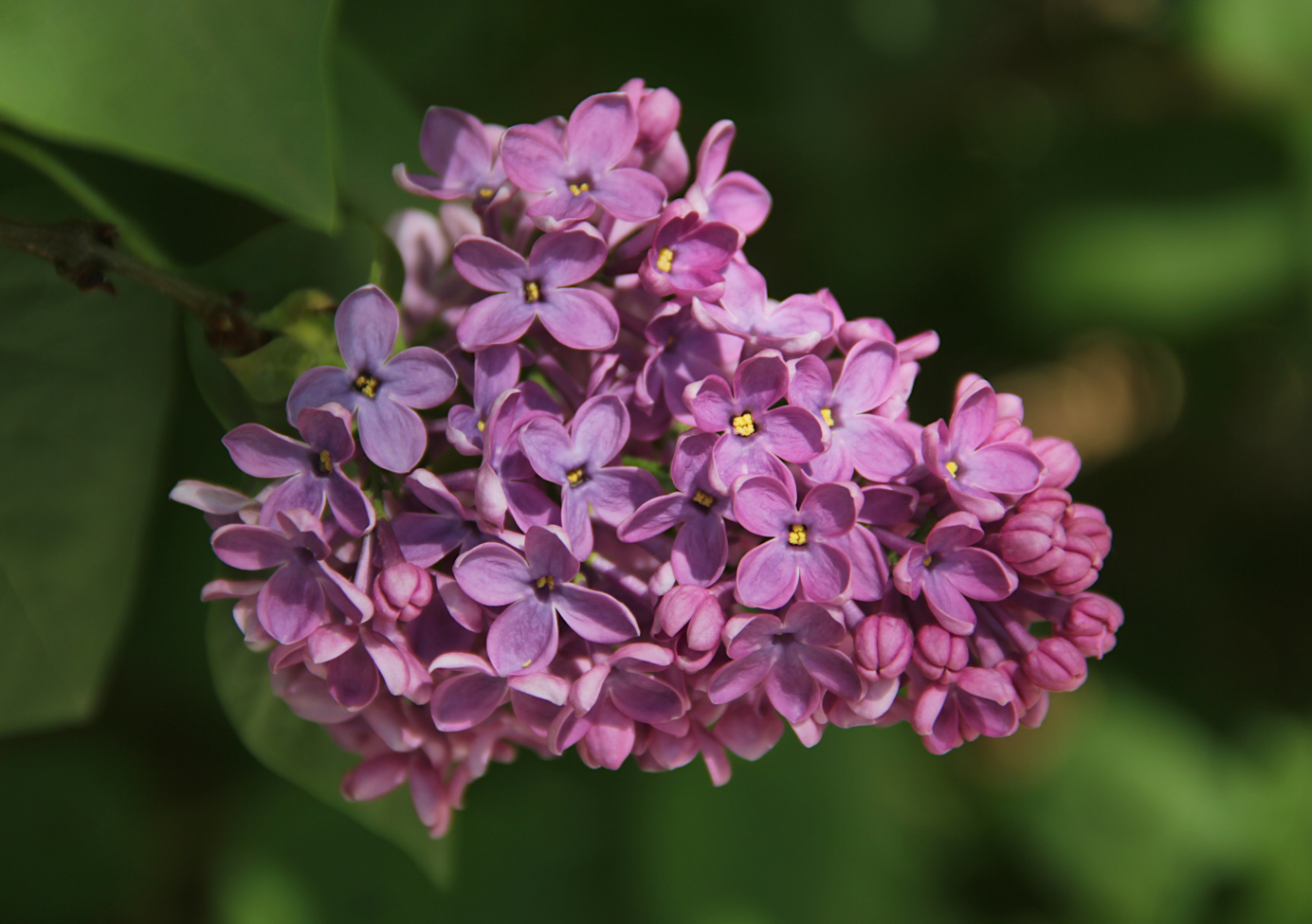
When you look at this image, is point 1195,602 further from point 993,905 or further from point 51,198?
point 51,198

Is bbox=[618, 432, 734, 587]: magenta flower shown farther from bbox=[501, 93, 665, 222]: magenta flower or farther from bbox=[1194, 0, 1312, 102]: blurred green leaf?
bbox=[1194, 0, 1312, 102]: blurred green leaf

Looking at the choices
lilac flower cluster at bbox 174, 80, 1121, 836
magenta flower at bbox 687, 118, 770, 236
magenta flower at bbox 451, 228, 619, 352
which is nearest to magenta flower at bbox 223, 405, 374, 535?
lilac flower cluster at bbox 174, 80, 1121, 836

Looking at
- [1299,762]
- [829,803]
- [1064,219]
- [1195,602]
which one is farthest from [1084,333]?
[829,803]

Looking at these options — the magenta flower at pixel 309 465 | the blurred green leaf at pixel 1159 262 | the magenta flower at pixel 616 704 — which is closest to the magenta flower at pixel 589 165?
the magenta flower at pixel 309 465

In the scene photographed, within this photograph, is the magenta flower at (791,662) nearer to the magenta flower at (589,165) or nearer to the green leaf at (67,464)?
the magenta flower at (589,165)

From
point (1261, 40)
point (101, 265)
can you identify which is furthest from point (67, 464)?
point (1261, 40)
